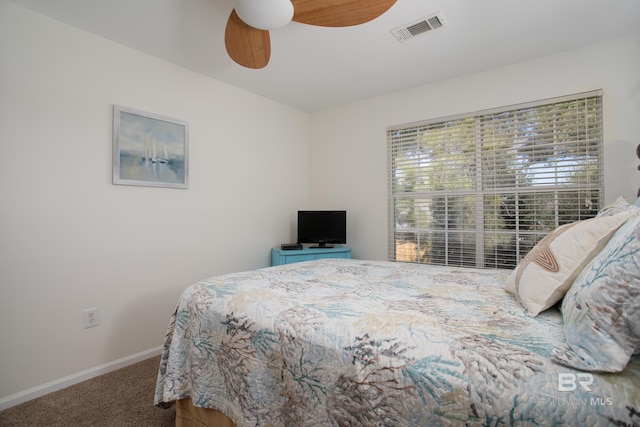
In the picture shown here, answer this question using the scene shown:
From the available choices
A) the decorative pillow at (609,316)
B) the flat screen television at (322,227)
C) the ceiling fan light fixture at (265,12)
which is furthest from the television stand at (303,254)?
the decorative pillow at (609,316)

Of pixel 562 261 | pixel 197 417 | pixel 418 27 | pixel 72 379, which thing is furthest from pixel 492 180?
pixel 72 379

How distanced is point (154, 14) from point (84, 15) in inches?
18.3

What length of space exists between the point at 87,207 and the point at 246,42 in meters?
1.61

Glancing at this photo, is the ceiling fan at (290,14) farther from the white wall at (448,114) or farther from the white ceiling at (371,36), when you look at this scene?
the white wall at (448,114)

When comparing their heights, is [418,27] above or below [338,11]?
above

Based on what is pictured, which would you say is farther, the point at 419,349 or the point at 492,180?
the point at 492,180

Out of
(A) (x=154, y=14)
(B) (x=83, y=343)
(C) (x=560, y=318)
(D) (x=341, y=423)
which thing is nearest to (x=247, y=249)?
(B) (x=83, y=343)

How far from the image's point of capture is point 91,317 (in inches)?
A: 84.8

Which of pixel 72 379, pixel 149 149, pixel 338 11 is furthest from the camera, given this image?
pixel 149 149

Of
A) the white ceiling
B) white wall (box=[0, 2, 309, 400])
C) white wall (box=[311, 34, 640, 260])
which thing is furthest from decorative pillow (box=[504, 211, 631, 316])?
white wall (box=[0, 2, 309, 400])

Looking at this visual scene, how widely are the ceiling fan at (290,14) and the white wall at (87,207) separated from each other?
109cm

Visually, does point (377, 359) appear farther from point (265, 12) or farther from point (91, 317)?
point (91, 317)

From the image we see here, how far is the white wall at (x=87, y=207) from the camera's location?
1.87 metres

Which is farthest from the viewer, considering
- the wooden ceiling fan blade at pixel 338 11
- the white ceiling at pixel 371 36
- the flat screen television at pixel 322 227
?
the flat screen television at pixel 322 227
